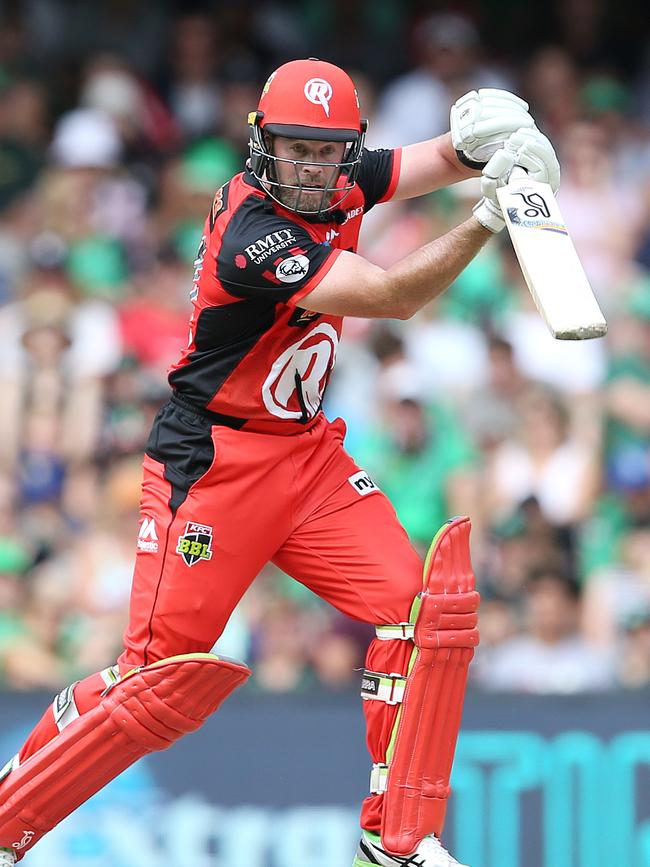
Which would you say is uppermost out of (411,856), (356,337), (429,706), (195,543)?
(356,337)

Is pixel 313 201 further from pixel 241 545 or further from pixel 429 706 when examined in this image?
pixel 429 706

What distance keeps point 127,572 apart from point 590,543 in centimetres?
215

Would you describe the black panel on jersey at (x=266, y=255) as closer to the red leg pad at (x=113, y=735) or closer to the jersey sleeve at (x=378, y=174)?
the jersey sleeve at (x=378, y=174)

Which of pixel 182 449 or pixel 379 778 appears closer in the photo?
pixel 379 778

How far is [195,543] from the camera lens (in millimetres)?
4453

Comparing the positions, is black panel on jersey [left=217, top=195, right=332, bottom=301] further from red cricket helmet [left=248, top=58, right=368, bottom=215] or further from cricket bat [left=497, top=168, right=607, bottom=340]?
cricket bat [left=497, top=168, right=607, bottom=340]

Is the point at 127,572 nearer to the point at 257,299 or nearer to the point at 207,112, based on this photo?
the point at 257,299

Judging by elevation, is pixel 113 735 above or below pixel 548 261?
below

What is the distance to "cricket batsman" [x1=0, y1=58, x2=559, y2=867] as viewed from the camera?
4309 millimetres

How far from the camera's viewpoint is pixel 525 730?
6.09 m

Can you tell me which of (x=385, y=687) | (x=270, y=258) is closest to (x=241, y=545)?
(x=385, y=687)

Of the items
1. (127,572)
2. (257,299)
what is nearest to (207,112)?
(127,572)

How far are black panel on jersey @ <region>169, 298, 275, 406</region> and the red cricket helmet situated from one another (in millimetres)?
311

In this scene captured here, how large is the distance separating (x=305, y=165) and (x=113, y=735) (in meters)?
1.70
